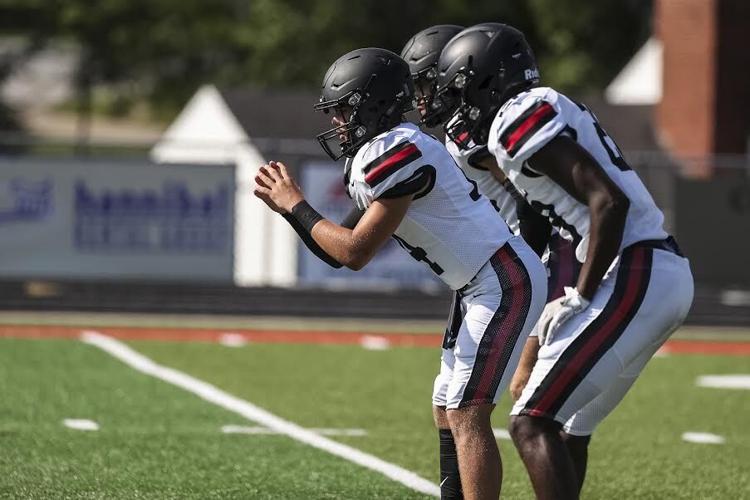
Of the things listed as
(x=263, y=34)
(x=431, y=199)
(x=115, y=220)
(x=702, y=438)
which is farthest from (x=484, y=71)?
(x=263, y=34)

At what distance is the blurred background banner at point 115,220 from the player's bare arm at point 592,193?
12049 mm

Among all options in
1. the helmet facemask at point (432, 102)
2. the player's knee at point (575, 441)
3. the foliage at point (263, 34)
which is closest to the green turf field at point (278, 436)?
the player's knee at point (575, 441)

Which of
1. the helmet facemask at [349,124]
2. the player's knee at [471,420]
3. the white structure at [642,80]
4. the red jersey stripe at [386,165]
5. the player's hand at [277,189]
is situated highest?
the helmet facemask at [349,124]

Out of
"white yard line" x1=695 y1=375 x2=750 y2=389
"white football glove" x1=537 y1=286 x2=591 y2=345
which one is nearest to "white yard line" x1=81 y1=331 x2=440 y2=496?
"white football glove" x1=537 y1=286 x2=591 y2=345

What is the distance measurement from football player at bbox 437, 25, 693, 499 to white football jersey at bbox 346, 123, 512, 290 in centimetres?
21

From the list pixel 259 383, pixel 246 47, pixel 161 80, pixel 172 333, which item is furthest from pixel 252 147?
pixel 161 80

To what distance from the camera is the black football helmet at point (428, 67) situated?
18.2ft

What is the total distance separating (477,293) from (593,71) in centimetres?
3174

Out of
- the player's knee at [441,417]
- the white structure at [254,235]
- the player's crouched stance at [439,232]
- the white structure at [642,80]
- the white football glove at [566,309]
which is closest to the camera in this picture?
the white football glove at [566,309]

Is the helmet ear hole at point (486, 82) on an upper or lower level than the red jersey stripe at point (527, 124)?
upper

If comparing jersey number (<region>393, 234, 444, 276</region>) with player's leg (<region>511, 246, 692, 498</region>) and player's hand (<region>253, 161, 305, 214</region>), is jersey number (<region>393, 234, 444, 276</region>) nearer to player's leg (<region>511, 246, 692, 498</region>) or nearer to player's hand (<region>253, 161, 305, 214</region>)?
player's hand (<region>253, 161, 305, 214</region>)

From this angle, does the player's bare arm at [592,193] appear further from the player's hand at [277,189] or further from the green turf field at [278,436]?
the green turf field at [278,436]

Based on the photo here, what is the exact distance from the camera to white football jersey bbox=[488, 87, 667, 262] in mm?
5008

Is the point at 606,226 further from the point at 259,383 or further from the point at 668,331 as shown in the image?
the point at 259,383
